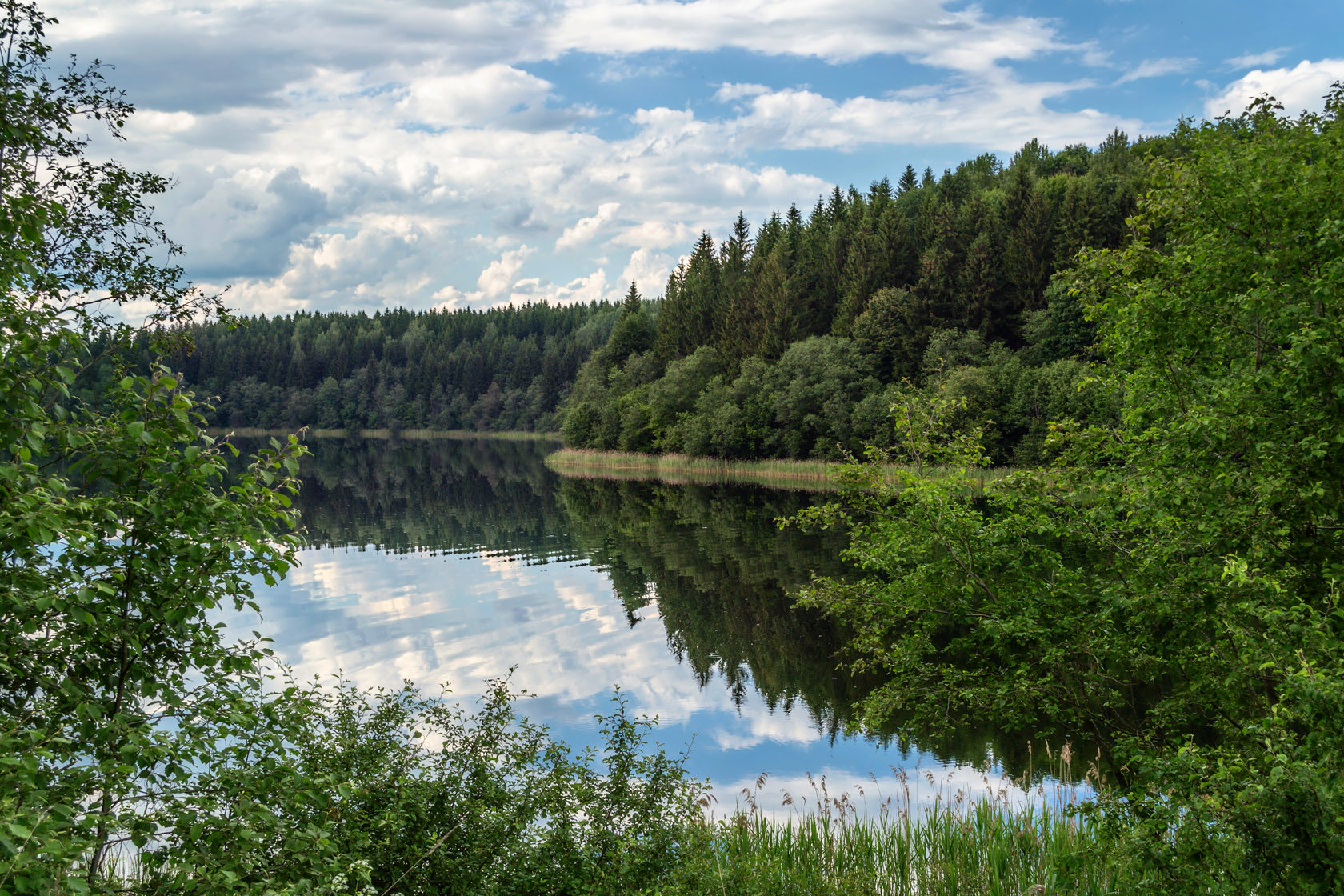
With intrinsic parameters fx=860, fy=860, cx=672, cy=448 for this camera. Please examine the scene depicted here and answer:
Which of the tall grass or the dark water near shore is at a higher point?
the tall grass

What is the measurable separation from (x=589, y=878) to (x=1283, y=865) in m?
5.62

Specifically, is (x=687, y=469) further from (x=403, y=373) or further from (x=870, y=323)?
(x=403, y=373)

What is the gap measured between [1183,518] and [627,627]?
1878 centimetres

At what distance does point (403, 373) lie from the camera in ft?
560

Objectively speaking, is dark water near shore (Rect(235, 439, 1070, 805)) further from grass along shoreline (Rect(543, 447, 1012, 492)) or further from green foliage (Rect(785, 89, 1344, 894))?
grass along shoreline (Rect(543, 447, 1012, 492))

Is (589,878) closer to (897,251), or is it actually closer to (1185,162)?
(1185,162)

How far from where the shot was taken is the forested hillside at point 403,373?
6211 inches

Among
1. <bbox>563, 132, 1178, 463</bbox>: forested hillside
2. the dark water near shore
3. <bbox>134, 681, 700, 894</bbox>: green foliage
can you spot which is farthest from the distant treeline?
<bbox>134, 681, 700, 894</bbox>: green foliage

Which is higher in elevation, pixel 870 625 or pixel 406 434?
pixel 870 625

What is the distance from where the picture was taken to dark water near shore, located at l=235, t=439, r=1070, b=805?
52.6 feet

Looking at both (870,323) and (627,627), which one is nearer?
(627,627)

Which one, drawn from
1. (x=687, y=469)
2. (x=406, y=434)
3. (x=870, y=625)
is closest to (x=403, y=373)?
(x=406, y=434)

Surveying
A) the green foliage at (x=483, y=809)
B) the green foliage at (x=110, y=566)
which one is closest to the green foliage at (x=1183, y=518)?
the green foliage at (x=483, y=809)

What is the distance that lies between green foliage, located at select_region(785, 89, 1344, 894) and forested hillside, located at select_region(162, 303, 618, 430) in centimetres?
14145
